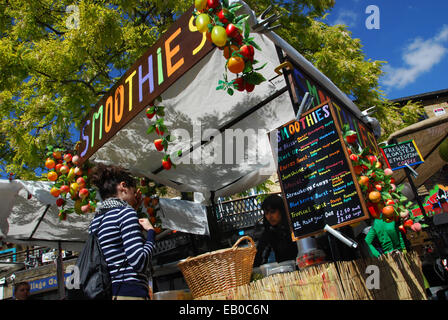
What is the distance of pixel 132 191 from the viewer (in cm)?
256

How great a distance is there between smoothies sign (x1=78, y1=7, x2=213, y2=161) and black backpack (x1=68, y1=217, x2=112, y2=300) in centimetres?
144

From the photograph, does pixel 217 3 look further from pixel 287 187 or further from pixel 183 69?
pixel 287 187

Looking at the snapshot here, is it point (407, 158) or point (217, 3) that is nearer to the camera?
point (217, 3)

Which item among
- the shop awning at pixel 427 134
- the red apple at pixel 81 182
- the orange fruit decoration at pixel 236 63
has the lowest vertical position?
the orange fruit decoration at pixel 236 63

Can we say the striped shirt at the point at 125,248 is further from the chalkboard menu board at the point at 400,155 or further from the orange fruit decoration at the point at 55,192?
the chalkboard menu board at the point at 400,155

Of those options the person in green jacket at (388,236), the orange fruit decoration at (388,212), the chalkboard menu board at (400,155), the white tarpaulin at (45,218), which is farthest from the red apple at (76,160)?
the chalkboard menu board at (400,155)

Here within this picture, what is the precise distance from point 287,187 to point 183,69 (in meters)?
1.39

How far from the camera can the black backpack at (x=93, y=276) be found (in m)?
1.96

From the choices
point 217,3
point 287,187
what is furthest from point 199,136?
point 217,3

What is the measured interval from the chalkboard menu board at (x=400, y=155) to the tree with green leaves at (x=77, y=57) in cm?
171

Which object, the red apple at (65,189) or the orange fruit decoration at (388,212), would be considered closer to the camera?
the orange fruit decoration at (388,212)

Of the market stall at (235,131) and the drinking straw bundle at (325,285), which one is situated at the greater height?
the market stall at (235,131)
